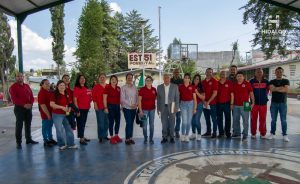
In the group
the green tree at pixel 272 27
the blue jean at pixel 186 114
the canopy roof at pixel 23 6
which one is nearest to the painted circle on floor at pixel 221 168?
the blue jean at pixel 186 114

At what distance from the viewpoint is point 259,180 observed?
4.52 meters

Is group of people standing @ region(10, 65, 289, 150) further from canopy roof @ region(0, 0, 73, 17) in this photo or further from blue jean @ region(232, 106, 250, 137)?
canopy roof @ region(0, 0, 73, 17)

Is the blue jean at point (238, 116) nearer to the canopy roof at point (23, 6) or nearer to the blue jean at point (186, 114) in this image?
the blue jean at point (186, 114)

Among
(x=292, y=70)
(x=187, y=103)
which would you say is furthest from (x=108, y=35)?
(x=187, y=103)

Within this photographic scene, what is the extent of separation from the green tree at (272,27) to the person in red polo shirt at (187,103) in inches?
657

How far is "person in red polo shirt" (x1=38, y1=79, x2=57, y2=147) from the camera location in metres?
6.96

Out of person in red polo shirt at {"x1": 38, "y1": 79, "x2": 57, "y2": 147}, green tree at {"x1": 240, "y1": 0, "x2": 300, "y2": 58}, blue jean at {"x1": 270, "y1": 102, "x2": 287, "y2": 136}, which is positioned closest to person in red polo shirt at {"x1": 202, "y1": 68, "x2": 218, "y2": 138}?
blue jean at {"x1": 270, "y1": 102, "x2": 287, "y2": 136}

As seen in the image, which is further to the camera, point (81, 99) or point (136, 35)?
point (136, 35)

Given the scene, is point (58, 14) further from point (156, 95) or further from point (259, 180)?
point (259, 180)

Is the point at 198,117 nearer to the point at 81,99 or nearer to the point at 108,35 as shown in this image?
the point at 81,99

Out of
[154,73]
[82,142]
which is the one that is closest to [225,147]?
[82,142]

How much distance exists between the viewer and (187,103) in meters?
7.27

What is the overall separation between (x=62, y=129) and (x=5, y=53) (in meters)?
26.3

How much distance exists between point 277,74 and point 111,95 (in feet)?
13.2
